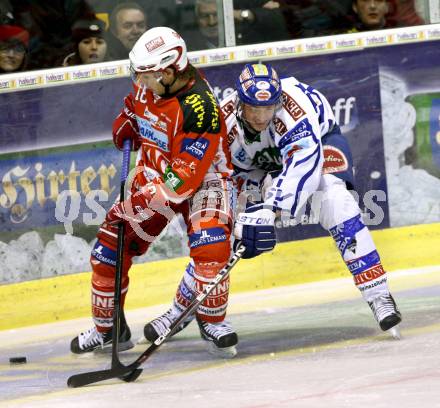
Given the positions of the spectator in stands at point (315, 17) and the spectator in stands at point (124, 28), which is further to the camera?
the spectator in stands at point (315, 17)

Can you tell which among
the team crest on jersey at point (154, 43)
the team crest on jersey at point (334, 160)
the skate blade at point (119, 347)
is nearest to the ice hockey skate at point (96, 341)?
the skate blade at point (119, 347)

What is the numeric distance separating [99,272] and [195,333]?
791 mm

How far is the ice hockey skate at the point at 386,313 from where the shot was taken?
17.7 feet

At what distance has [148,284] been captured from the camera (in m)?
6.70

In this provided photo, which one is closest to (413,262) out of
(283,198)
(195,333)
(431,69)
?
(431,69)

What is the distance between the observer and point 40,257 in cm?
654

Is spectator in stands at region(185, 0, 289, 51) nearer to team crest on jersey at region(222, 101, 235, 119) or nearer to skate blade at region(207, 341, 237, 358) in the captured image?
team crest on jersey at region(222, 101, 235, 119)

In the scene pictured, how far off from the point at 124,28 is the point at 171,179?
1756 millimetres

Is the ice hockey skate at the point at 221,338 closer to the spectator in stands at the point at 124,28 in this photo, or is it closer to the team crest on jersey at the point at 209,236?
the team crest on jersey at the point at 209,236

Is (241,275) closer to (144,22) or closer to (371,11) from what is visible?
(144,22)

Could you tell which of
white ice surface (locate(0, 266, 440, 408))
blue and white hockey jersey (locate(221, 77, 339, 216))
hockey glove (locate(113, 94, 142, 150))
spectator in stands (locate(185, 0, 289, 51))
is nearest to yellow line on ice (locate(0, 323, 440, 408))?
white ice surface (locate(0, 266, 440, 408))

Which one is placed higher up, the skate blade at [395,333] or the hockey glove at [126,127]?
the hockey glove at [126,127]

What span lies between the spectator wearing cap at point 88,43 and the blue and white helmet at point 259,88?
1.62m

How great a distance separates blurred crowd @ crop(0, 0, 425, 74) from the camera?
6.56 meters
